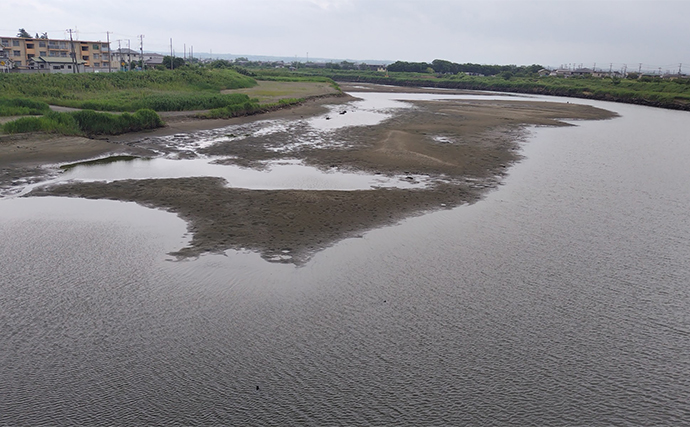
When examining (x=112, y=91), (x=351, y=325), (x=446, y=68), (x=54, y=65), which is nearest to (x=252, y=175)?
(x=351, y=325)

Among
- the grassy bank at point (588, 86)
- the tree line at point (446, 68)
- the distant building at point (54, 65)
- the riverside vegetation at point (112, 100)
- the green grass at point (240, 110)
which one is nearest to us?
the riverside vegetation at point (112, 100)

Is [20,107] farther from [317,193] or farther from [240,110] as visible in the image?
[317,193]

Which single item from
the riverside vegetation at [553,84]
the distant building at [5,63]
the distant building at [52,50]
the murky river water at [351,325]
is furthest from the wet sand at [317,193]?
the distant building at [52,50]

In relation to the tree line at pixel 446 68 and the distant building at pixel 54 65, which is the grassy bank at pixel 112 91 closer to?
the distant building at pixel 54 65

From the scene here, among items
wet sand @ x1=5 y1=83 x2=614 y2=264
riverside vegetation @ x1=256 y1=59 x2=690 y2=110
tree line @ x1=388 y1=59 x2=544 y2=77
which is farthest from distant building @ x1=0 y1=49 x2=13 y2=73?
tree line @ x1=388 y1=59 x2=544 y2=77

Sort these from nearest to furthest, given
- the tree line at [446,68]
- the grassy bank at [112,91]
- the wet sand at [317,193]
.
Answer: the wet sand at [317,193] < the grassy bank at [112,91] < the tree line at [446,68]
